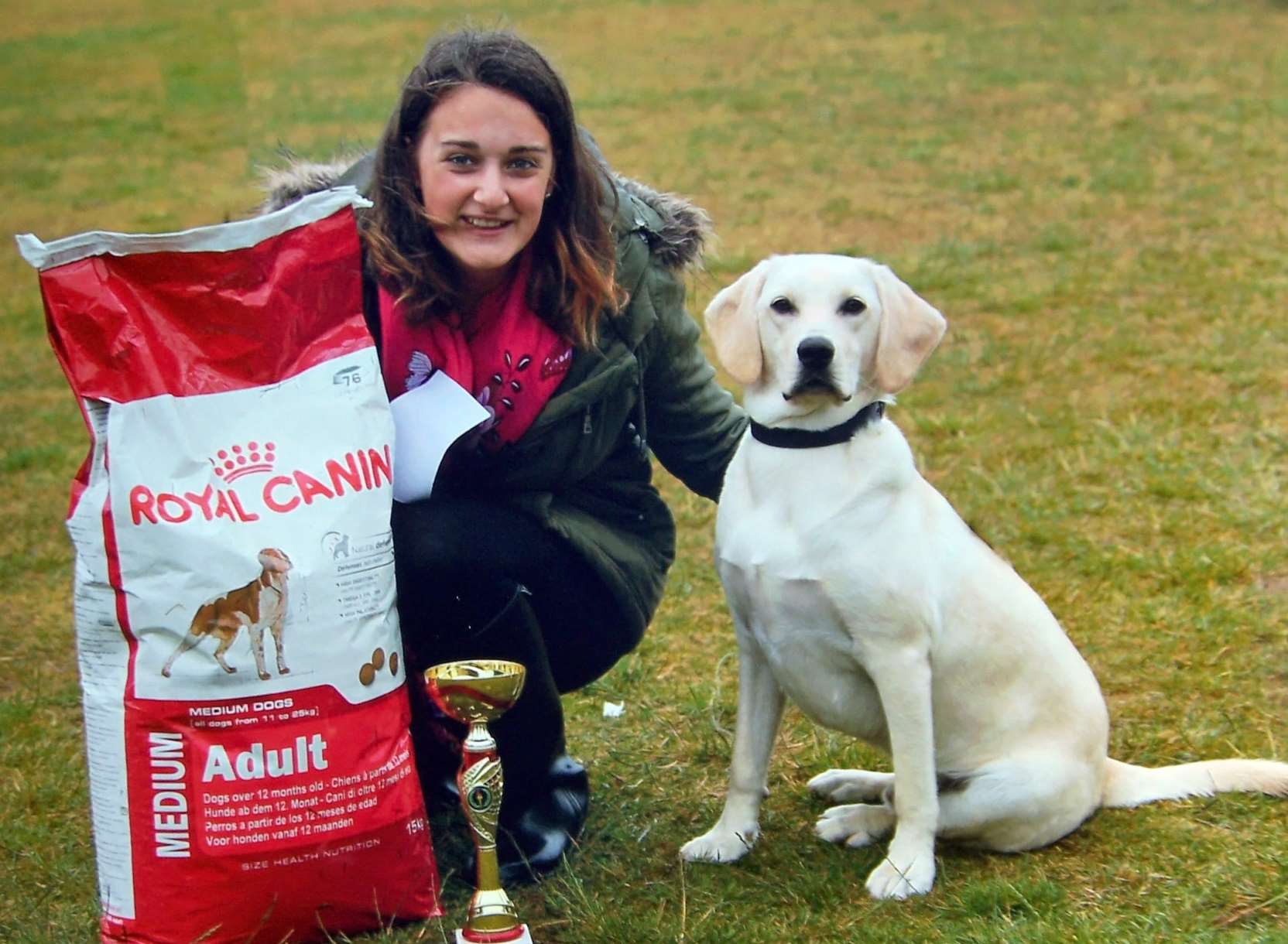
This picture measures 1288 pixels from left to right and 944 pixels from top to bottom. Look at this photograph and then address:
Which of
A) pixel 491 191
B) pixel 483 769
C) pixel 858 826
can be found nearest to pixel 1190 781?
pixel 858 826

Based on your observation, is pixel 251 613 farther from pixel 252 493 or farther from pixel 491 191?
pixel 491 191

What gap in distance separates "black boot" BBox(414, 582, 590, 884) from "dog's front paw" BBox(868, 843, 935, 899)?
0.53 metres

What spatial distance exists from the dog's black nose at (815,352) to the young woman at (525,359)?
367mm

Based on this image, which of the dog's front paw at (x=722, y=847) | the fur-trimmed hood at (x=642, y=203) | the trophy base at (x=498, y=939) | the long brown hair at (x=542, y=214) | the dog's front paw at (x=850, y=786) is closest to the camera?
the trophy base at (x=498, y=939)

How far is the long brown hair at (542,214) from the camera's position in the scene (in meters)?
2.45

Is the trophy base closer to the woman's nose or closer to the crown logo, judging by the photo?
the crown logo

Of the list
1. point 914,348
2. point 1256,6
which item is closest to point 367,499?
point 914,348

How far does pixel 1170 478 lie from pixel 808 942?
7.88 ft

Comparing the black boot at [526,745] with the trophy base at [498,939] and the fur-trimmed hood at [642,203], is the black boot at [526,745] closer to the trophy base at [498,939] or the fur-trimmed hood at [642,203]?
the trophy base at [498,939]

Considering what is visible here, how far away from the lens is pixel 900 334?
94.7 inches

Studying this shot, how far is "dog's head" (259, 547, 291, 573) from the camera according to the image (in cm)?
215

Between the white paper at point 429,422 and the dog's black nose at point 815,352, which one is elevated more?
the dog's black nose at point 815,352

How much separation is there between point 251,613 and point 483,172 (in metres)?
0.78

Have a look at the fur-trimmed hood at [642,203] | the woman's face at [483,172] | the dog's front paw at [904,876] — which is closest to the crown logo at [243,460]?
the woman's face at [483,172]
